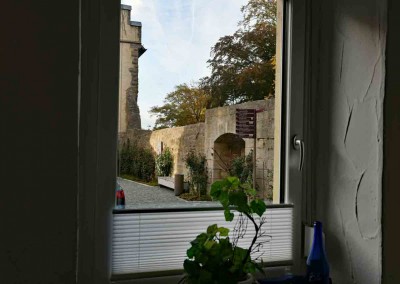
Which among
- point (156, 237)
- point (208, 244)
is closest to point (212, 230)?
point (208, 244)

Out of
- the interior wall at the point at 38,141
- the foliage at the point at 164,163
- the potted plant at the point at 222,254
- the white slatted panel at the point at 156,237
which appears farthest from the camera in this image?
the foliage at the point at 164,163

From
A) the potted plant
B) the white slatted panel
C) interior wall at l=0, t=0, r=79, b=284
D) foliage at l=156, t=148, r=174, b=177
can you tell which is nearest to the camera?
interior wall at l=0, t=0, r=79, b=284

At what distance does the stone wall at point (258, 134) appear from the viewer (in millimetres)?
1264

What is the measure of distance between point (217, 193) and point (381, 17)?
690 mm

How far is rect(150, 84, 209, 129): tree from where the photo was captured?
1198 millimetres

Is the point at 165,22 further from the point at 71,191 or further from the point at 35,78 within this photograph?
the point at 71,191

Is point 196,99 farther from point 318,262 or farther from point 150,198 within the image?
point 318,262

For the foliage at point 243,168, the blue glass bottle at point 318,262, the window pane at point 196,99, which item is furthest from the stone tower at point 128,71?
the blue glass bottle at point 318,262

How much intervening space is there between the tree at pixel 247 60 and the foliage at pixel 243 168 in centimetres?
20

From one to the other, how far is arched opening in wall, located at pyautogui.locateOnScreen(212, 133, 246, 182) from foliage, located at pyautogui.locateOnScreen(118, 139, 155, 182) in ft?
0.70

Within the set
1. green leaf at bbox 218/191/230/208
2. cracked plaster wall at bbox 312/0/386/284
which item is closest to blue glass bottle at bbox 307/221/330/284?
cracked plaster wall at bbox 312/0/386/284

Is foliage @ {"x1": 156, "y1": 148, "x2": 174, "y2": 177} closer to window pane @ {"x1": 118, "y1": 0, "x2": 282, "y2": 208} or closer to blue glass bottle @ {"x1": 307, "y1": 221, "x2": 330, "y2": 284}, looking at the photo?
window pane @ {"x1": 118, "y1": 0, "x2": 282, "y2": 208}

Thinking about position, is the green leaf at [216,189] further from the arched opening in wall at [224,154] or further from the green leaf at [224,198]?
the arched opening in wall at [224,154]

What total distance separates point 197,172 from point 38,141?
1.75ft
